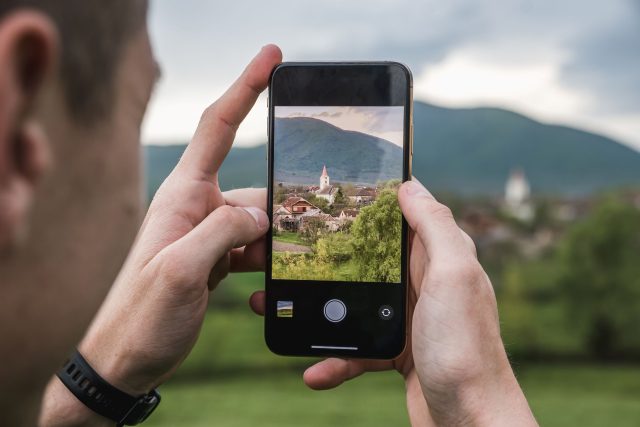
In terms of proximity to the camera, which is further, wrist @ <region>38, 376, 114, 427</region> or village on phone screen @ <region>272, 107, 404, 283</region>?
village on phone screen @ <region>272, 107, 404, 283</region>

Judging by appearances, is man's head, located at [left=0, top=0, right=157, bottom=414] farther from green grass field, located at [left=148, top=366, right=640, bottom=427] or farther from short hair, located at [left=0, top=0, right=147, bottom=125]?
green grass field, located at [left=148, top=366, right=640, bottom=427]

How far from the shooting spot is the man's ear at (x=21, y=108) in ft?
2.59

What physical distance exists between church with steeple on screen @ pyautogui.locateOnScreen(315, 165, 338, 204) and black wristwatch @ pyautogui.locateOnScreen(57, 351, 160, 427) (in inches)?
29.9

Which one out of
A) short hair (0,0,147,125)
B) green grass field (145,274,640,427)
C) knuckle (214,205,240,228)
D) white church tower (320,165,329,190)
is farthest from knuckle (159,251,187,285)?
green grass field (145,274,640,427)

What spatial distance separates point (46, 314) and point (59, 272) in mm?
50

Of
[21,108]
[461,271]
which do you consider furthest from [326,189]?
[21,108]

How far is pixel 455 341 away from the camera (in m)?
2.01

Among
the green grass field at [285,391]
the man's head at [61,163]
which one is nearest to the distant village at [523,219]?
the green grass field at [285,391]

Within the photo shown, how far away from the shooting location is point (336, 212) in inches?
92.5

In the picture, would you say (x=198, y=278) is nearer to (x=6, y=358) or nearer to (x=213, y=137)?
(x=213, y=137)

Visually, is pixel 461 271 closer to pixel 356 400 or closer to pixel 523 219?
pixel 356 400

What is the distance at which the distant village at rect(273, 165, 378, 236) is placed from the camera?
2324 mm

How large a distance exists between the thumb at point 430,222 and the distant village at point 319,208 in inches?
5.3

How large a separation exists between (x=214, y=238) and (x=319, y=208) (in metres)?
0.39
